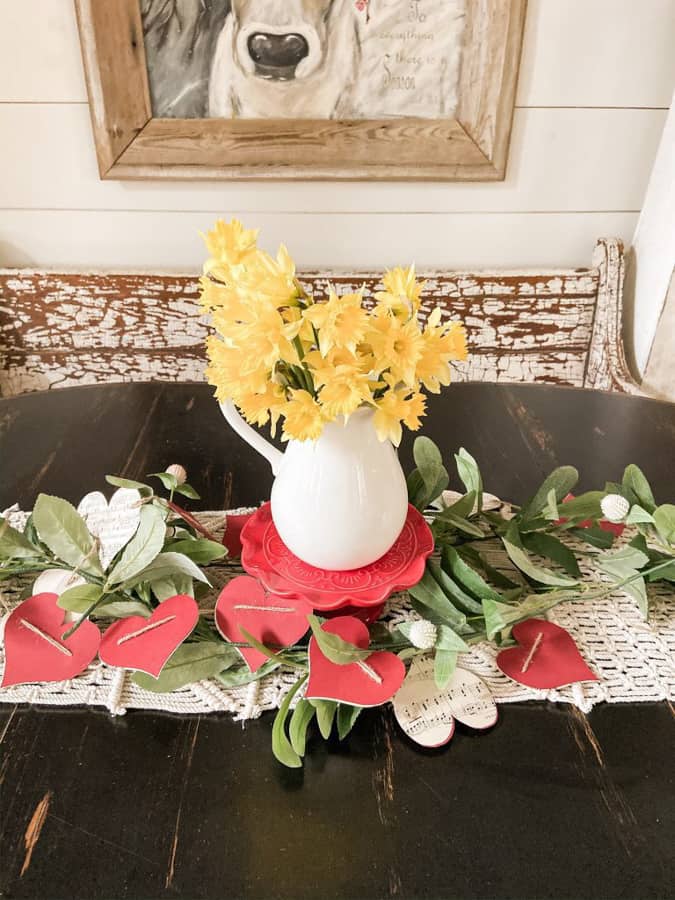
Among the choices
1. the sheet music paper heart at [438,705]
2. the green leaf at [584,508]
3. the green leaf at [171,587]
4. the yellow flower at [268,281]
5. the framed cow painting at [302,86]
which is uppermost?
the framed cow painting at [302,86]

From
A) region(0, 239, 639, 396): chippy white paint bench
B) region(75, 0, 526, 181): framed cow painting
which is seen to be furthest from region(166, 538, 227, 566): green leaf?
region(75, 0, 526, 181): framed cow painting

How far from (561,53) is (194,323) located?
3.52 feet

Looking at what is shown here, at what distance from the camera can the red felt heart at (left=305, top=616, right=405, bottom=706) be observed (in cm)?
61

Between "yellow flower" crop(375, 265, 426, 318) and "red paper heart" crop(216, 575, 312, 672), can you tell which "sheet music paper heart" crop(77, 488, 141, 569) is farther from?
"yellow flower" crop(375, 265, 426, 318)

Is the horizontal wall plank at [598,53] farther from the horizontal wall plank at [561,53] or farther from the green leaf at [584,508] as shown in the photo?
the green leaf at [584,508]

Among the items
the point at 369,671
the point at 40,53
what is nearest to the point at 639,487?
the point at 369,671

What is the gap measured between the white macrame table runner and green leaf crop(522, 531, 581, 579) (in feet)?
0.15

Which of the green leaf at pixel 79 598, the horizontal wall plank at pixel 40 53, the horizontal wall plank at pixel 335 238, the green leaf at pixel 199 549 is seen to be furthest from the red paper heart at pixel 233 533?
the horizontal wall plank at pixel 40 53

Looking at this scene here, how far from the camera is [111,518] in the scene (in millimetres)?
795

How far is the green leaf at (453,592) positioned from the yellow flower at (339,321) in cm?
31

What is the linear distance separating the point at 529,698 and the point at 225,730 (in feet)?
0.95

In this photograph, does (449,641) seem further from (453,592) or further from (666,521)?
(666,521)

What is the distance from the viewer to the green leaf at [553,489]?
0.82 meters

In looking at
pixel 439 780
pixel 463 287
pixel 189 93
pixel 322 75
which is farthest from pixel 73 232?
pixel 439 780
